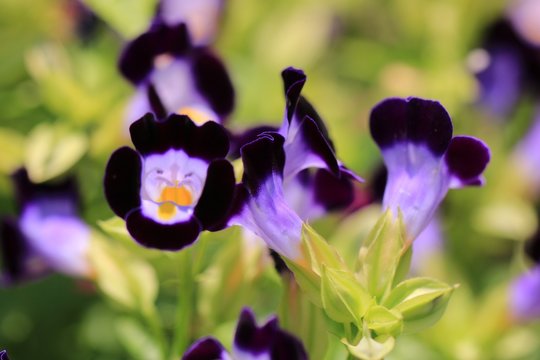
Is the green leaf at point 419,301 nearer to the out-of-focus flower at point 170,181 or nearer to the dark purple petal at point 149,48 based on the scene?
the out-of-focus flower at point 170,181

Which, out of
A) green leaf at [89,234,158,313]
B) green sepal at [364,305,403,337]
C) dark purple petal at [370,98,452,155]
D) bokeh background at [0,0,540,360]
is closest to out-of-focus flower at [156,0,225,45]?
bokeh background at [0,0,540,360]

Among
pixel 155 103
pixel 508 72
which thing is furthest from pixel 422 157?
pixel 508 72

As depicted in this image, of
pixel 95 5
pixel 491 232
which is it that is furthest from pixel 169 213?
pixel 491 232

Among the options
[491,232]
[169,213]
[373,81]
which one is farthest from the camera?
[373,81]

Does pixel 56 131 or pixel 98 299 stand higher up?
pixel 56 131

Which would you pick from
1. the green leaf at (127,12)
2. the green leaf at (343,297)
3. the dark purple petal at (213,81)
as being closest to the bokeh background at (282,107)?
the green leaf at (127,12)

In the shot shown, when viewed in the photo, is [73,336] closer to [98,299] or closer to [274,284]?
[98,299]

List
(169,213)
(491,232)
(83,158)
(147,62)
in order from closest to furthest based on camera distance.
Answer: (169,213) → (147,62) → (83,158) → (491,232)
